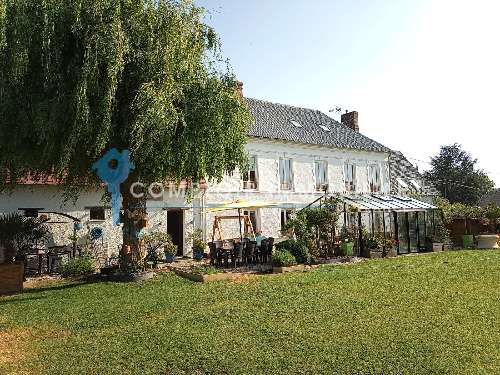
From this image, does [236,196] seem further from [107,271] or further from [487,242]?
[487,242]

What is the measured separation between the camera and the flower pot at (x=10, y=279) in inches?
403

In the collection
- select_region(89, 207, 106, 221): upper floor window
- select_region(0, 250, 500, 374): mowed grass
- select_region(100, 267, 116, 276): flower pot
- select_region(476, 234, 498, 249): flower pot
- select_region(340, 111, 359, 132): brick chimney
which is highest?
select_region(340, 111, 359, 132): brick chimney

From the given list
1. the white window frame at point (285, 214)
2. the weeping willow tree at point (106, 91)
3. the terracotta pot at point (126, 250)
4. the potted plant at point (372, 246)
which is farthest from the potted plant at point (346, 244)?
the terracotta pot at point (126, 250)

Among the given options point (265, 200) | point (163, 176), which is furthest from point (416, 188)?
point (163, 176)

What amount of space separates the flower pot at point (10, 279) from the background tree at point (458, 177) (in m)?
48.2

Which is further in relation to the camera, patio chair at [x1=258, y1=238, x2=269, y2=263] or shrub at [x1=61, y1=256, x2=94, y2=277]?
patio chair at [x1=258, y1=238, x2=269, y2=263]

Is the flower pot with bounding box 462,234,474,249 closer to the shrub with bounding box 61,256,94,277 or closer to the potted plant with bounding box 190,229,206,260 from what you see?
the potted plant with bounding box 190,229,206,260

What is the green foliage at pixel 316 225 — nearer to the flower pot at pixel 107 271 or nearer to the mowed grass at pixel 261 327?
the mowed grass at pixel 261 327

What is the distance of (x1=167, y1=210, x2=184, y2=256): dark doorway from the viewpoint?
17.6m

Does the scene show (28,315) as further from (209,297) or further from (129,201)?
(129,201)

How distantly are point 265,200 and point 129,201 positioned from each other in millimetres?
9915

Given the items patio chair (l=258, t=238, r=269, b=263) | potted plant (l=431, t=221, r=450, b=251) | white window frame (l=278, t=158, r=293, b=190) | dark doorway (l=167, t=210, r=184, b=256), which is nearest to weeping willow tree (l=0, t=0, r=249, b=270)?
patio chair (l=258, t=238, r=269, b=263)

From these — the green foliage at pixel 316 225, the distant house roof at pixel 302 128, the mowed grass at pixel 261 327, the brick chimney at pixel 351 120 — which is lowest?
the mowed grass at pixel 261 327

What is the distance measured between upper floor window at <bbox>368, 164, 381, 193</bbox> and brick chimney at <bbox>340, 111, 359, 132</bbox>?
3.59m
